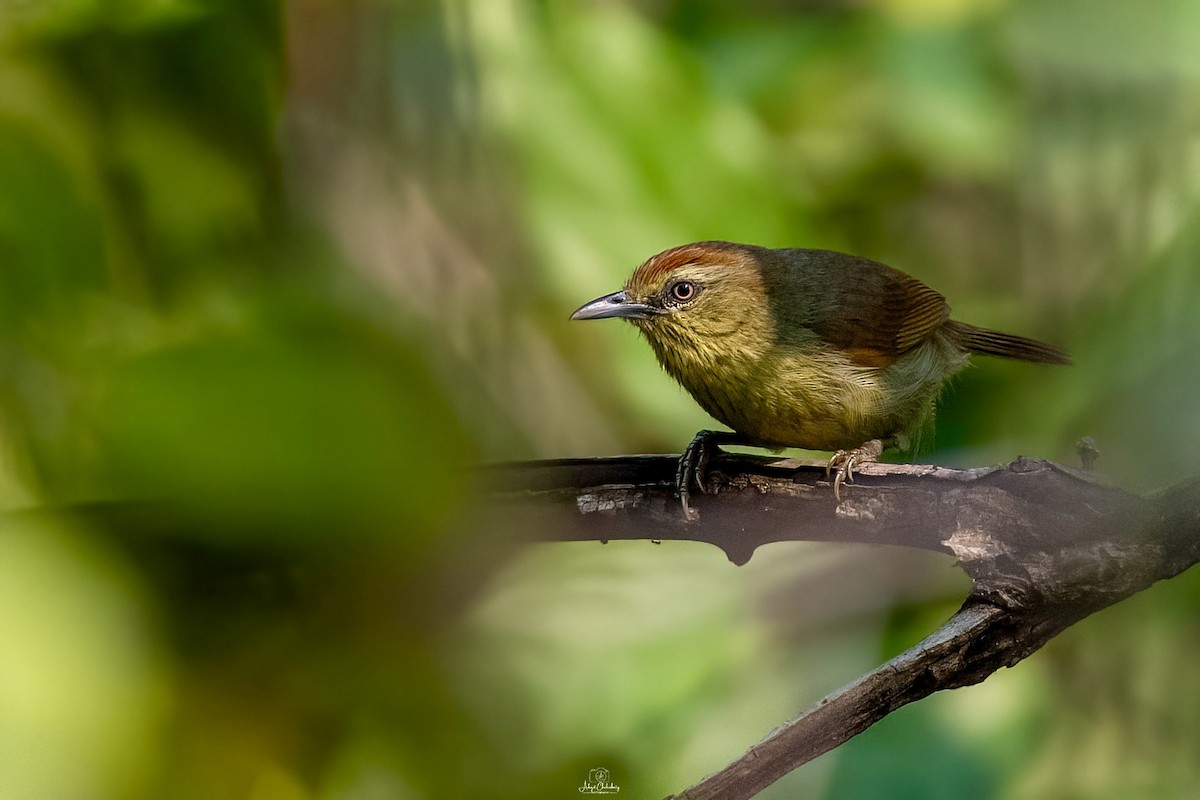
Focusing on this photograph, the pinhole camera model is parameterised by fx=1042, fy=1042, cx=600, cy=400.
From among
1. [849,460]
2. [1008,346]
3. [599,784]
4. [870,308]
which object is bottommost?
[599,784]

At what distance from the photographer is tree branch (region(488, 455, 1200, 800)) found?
82 cm

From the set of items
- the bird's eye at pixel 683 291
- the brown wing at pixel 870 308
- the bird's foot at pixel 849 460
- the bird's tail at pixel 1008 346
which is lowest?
the bird's foot at pixel 849 460

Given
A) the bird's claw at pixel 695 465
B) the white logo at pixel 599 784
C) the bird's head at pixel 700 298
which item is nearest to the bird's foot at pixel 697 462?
the bird's claw at pixel 695 465

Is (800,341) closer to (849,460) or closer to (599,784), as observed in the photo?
(849,460)

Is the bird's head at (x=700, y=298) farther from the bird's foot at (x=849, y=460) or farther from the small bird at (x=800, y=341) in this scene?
the bird's foot at (x=849, y=460)

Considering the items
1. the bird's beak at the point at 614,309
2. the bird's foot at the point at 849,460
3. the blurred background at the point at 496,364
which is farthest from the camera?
the bird's beak at the point at 614,309

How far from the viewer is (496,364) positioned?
115 cm

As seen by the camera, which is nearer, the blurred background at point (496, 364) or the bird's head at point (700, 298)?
the blurred background at point (496, 364)

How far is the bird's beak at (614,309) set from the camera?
111 cm

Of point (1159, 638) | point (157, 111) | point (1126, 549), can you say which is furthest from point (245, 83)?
point (1159, 638)

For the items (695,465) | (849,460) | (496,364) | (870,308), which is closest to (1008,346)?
(870,308)

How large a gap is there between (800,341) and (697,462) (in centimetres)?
21

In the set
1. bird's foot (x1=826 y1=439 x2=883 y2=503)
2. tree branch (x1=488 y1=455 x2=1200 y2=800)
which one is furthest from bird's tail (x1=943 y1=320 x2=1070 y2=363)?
tree branch (x1=488 y1=455 x2=1200 y2=800)

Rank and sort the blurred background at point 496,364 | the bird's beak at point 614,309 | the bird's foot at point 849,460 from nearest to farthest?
the blurred background at point 496,364 < the bird's foot at point 849,460 < the bird's beak at point 614,309
